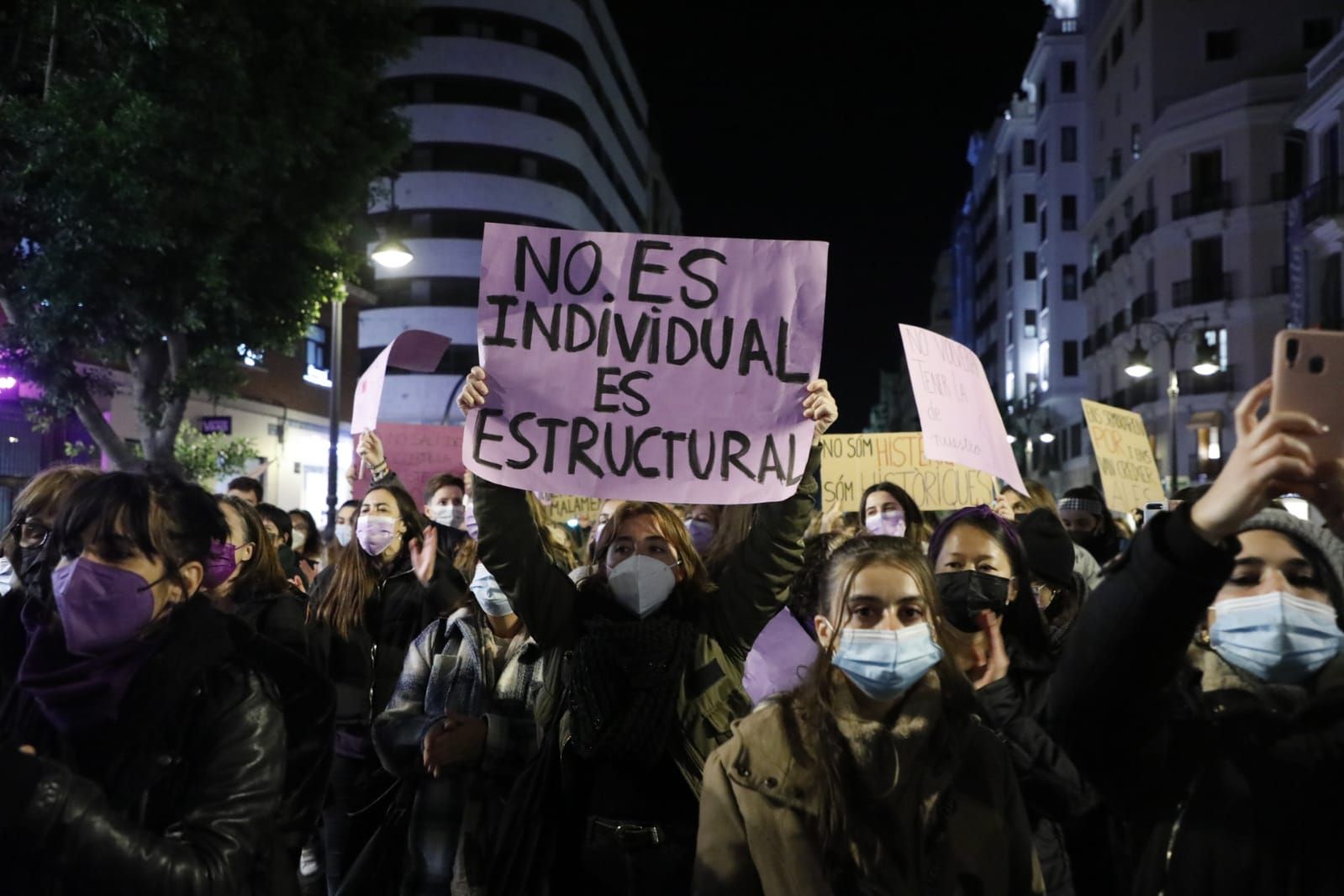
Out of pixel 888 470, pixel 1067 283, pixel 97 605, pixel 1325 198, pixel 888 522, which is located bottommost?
pixel 97 605

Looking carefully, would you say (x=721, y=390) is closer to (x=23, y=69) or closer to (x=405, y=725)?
(x=405, y=725)

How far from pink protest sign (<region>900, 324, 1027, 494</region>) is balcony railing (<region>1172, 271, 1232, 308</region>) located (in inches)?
1638

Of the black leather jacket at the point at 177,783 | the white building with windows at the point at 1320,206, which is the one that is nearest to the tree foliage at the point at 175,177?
the black leather jacket at the point at 177,783

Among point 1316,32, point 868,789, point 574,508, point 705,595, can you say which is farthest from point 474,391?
point 1316,32

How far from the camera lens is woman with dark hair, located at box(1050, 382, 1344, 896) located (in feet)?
7.18

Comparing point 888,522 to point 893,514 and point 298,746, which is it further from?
point 298,746

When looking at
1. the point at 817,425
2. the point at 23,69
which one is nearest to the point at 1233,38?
the point at 23,69

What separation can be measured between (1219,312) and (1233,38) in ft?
34.6

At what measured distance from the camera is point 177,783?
2426 millimetres

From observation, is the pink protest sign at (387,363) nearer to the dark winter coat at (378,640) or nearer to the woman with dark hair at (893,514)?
the dark winter coat at (378,640)

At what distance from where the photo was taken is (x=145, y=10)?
13.3m

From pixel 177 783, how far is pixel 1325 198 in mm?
36687

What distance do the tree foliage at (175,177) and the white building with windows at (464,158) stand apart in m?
33.2

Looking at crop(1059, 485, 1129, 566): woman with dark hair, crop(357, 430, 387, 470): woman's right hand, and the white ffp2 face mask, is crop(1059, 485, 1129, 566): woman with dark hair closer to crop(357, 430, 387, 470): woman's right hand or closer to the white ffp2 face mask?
crop(357, 430, 387, 470): woman's right hand
